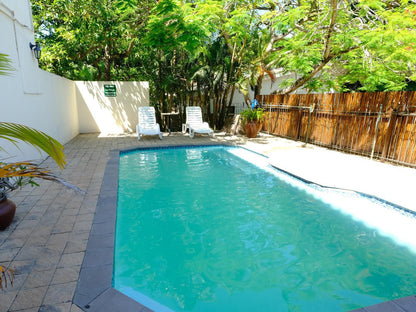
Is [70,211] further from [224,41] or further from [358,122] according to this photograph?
[224,41]

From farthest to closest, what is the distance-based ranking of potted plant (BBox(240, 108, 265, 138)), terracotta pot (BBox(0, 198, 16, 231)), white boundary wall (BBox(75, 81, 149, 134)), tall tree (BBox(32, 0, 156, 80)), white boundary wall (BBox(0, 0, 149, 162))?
white boundary wall (BBox(75, 81, 149, 134))
potted plant (BBox(240, 108, 265, 138))
tall tree (BBox(32, 0, 156, 80))
white boundary wall (BBox(0, 0, 149, 162))
terracotta pot (BBox(0, 198, 16, 231))

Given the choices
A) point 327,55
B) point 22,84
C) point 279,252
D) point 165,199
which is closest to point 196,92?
point 327,55

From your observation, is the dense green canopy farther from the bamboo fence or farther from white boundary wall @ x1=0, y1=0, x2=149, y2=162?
white boundary wall @ x1=0, y1=0, x2=149, y2=162

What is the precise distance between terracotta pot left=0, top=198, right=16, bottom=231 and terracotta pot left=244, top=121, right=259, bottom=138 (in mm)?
8612

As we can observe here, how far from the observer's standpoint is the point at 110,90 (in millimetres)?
11281

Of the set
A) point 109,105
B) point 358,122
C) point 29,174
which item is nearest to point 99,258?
point 29,174

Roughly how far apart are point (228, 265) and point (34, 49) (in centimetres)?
704

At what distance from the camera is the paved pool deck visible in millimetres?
2107

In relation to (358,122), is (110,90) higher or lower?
higher

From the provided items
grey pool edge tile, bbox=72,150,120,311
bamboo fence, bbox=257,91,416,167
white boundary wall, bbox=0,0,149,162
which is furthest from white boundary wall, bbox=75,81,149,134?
grey pool edge tile, bbox=72,150,120,311

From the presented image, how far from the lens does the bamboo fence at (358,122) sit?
20.2 feet

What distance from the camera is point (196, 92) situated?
531 inches

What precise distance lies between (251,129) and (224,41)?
4.48 meters

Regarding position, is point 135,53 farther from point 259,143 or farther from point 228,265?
point 228,265
